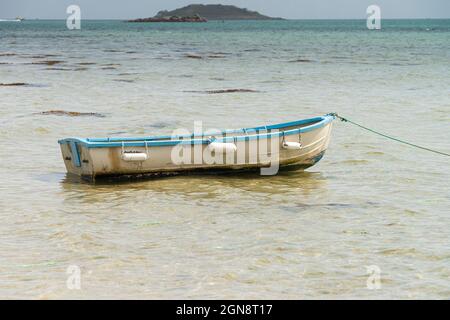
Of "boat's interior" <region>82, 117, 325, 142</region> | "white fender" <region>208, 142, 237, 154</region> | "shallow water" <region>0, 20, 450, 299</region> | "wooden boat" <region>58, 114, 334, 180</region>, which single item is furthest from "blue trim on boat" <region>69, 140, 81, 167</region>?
"white fender" <region>208, 142, 237, 154</region>

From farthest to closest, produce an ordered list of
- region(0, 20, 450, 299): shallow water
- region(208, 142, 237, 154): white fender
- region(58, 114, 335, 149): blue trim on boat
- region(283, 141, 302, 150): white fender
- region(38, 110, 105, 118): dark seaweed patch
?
region(38, 110, 105, 118): dark seaweed patch, region(283, 141, 302, 150): white fender, region(208, 142, 237, 154): white fender, region(58, 114, 335, 149): blue trim on boat, region(0, 20, 450, 299): shallow water

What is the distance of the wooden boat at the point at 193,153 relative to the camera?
12117mm

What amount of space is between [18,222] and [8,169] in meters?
3.84

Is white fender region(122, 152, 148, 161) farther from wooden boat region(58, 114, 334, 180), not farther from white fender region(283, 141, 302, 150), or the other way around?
white fender region(283, 141, 302, 150)

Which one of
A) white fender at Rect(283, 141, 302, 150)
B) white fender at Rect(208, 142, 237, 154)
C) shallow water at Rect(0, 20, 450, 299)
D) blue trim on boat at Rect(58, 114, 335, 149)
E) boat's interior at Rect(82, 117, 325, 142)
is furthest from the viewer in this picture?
boat's interior at Rect(82, 117, 325, 142)

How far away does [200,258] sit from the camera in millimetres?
8570

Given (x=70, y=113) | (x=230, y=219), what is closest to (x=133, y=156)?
(x=230, y=219)

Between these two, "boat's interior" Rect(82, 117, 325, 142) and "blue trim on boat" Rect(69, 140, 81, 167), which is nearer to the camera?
"blue trim on boat" Rect(69, 140, 81, 167)

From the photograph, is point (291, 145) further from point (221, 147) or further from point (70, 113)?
point (70, 113)

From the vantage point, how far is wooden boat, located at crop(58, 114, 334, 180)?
12117 mm

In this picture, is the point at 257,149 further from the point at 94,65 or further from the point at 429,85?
the point at 94,65

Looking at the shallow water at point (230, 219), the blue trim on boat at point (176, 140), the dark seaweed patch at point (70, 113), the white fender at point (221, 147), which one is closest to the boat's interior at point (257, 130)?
the blue trim on boat at point (176, 140)

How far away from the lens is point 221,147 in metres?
12.3
